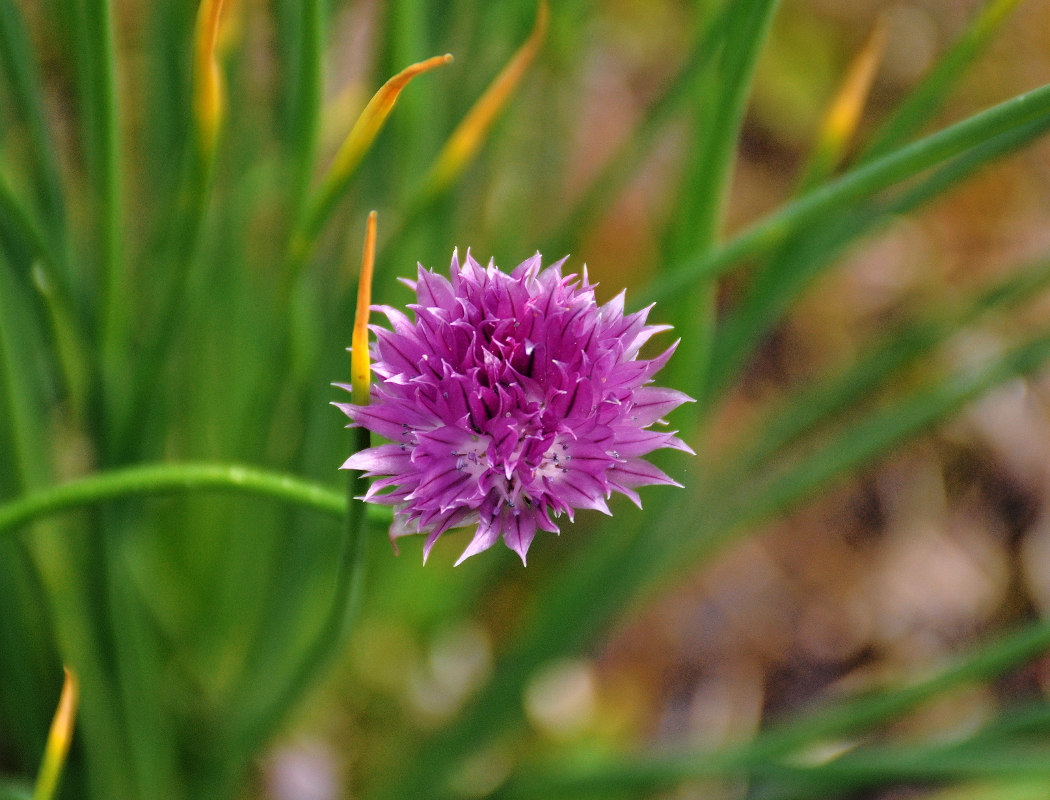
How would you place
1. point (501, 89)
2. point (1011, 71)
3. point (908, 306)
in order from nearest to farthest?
1. point (501, 89)
2. point (908, 306)
3. point (1011, 71)

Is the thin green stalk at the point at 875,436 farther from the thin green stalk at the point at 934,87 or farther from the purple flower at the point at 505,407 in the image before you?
the purple flower at the point at 505,407

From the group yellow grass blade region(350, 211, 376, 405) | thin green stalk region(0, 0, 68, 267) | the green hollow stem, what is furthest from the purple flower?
thin green stalk region(0, 0, 68, 267)

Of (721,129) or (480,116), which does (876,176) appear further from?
(480,116)

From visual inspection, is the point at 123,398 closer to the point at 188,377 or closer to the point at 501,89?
the point at 188,377

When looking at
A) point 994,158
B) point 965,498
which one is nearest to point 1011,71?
point 965,498

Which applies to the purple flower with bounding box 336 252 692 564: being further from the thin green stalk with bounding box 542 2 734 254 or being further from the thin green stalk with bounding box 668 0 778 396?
the thin green stalk with bounding box 542 2 734 254

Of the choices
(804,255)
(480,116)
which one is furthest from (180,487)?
(804,255)

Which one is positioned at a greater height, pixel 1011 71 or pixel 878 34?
pixel 1011 71
